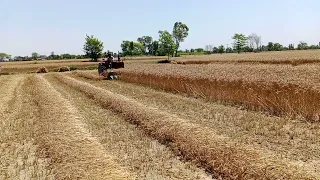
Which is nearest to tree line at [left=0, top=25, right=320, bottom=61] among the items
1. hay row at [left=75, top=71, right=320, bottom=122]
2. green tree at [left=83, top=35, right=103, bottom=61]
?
green tree at [left=83, top=35, right=103, bottom=61]

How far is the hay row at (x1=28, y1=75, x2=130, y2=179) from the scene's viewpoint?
658 cm

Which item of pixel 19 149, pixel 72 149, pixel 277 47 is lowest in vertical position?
pixel 19 149

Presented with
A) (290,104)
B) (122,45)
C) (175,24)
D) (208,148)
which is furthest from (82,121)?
(122,45)

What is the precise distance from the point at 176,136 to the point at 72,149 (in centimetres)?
260

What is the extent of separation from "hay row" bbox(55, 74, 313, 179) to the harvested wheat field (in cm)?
2

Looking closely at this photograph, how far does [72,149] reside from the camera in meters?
8.09

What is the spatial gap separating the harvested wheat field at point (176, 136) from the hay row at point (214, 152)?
0.06 feet

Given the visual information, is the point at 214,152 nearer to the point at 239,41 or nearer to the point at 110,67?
the point at 110,67

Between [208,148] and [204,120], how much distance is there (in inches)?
138

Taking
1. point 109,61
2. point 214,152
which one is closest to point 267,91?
point 214,152

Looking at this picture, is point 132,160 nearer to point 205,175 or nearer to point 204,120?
point 205,175

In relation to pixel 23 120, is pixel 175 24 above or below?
above

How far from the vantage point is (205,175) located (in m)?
6.48

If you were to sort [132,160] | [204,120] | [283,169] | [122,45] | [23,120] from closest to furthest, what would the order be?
[283,169], [132,160], [204,120], [23,120], [122,45]
